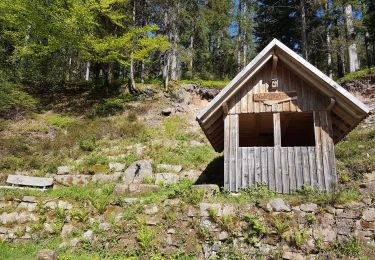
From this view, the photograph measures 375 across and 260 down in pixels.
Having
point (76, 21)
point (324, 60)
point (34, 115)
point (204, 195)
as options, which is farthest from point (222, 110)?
point (324, 60)

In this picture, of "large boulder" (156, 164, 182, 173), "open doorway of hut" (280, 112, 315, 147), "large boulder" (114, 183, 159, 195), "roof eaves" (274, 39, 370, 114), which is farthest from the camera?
"large boulder" (156, 164, 182, 173)

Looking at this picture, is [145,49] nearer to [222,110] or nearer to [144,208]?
[222,110]

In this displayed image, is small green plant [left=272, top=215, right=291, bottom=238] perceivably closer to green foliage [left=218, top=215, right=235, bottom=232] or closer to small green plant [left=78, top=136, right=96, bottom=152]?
green foliage [left=218, top=215, right=235, bottom=232]

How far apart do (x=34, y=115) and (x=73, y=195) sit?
14.5m

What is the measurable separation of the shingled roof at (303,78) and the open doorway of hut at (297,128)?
1.19 m

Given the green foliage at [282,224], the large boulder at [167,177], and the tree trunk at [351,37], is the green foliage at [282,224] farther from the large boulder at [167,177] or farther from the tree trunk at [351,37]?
the tree trunk at [351,37]

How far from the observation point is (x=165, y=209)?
1028 cm

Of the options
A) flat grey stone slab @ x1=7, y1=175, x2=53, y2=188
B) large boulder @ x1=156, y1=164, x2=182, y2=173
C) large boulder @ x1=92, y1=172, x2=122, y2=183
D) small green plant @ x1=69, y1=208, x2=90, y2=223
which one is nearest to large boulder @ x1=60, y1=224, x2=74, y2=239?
small green plant @ x1=69, y1=208, x2=90, y2=223

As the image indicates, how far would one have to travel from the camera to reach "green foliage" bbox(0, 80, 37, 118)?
2072cm

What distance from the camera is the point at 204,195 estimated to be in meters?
10.3

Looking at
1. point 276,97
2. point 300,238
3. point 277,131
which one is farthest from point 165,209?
point 276,97

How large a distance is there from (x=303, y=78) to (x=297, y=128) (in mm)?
4031

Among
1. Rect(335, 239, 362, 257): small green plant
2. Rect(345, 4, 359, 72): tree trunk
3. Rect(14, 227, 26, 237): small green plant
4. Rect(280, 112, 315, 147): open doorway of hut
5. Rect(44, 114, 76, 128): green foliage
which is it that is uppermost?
Rect(345, 4, 359, 72): tree trunk

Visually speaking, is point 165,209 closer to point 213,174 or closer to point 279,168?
point 279,168
